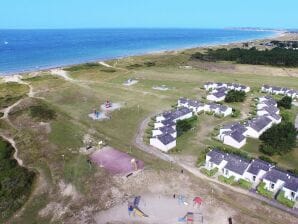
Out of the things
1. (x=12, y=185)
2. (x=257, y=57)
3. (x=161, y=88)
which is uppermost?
(x=257, y=57)

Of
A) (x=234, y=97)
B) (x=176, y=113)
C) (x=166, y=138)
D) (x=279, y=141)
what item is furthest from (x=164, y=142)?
(x=234, y=97)

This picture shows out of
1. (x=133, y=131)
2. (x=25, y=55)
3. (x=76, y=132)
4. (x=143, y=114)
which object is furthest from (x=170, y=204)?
(x=25, y=55)

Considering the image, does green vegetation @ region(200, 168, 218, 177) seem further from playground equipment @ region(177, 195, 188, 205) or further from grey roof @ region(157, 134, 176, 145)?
grey roof @ region(157, 134, 176, 145)

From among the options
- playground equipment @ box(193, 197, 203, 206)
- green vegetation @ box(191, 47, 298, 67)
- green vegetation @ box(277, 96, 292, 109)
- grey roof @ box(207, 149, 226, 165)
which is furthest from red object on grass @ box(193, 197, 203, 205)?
green vegetation @ box(191, 47, 298, 67)

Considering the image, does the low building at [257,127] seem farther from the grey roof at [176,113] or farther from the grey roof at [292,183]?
the grey roof at [292,183]

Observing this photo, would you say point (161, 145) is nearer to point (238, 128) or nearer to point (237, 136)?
point (237, 136)

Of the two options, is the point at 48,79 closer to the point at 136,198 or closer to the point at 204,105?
the point at 204,105
